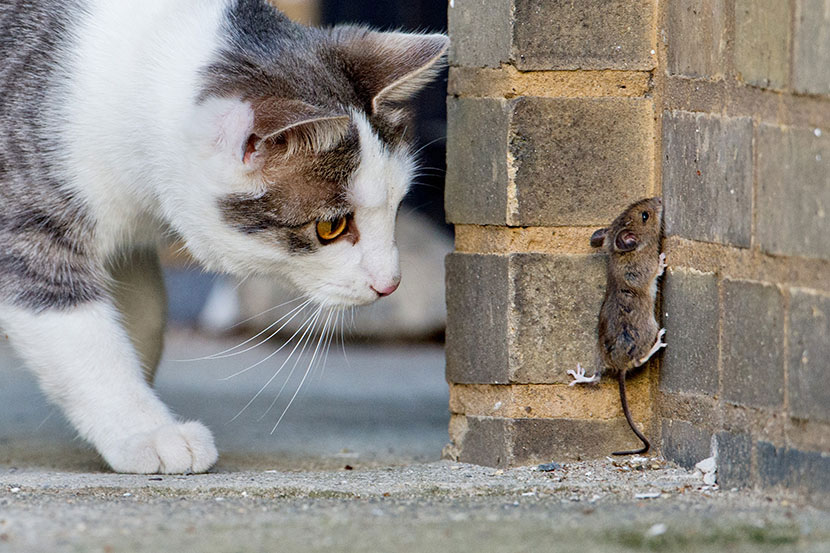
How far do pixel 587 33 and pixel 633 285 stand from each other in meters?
0.62

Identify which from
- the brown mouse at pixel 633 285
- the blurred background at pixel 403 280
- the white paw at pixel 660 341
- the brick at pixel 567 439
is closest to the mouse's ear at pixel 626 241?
the brown mouse at pixel 633 285

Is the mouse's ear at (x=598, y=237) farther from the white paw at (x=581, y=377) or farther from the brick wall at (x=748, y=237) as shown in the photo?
the white paw at (x=581, y=377)

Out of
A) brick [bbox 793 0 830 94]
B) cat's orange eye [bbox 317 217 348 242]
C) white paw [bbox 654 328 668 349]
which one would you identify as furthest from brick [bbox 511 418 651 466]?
brick [bbox 793 0 830 94]

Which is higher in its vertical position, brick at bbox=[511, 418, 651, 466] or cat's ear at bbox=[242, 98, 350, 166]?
cat's ear at bbox=[242, 98, 350, 166]

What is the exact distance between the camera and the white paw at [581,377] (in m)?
2.70

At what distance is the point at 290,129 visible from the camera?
2.48 metres

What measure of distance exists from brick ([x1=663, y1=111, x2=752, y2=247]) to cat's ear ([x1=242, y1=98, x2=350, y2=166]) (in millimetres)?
777

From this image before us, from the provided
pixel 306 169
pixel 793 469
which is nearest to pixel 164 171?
pixel 306 169

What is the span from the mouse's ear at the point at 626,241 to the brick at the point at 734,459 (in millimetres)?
479

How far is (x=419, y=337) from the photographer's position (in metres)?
5.57

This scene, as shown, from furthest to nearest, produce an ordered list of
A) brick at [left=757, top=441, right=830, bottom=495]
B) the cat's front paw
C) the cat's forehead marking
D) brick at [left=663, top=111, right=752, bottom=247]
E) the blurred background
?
the blurred background < the cat's front paw < the cat's forehead marking < brick at [left=663, top=111, right=752, bottom=247] < brick at [left=757, top=441, right=830, bottom=495]

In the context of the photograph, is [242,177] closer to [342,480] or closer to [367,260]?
[367,260]

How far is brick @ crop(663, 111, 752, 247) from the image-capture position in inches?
87.6

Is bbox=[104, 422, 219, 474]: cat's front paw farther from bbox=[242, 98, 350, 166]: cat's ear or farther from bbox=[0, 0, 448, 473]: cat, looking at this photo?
bbox=[242, 98, 350, 166]: cat's ear
